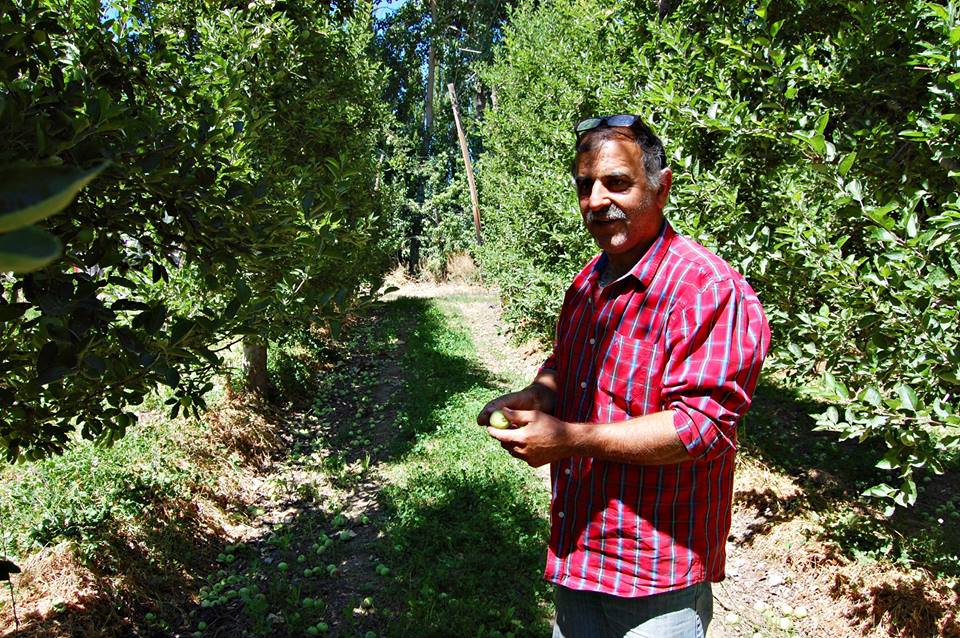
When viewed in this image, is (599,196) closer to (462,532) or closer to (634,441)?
(634,441)

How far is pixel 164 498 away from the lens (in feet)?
14.9

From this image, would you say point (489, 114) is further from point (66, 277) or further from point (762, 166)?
point (66, 277)

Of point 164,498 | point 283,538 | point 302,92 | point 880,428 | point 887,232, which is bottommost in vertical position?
point 283,538

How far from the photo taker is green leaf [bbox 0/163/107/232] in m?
0.43

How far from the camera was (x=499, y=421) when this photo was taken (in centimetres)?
171

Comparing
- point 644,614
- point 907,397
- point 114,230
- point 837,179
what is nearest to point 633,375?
point 644,614

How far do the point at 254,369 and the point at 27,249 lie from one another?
7238 millimetres

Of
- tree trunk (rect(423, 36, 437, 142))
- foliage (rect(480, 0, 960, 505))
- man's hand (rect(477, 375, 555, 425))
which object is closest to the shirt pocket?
man's hand (rect(477, 375, 555, 425))

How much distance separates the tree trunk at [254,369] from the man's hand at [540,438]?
6039 mm

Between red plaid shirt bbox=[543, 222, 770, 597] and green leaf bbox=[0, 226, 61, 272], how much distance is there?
4.33 feet

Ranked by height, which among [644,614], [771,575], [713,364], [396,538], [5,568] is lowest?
[771,575]

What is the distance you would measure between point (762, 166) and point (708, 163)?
27.3 inches

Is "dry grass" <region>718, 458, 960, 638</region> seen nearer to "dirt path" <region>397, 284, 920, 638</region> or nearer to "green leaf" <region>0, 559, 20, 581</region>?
"dirt path" <region>397, 284, 920, 638</region>

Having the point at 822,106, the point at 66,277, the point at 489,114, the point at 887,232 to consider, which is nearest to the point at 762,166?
A: the point at 822,106
